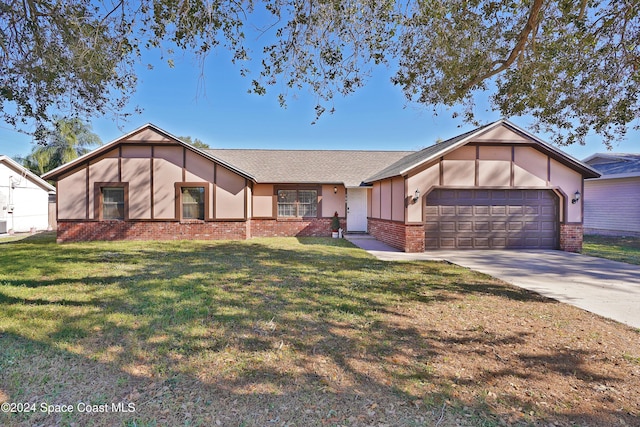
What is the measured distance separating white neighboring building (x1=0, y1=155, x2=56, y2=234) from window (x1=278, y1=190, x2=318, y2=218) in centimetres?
1308

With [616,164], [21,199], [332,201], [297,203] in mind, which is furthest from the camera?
[21,199]

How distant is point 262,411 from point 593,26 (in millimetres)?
9886

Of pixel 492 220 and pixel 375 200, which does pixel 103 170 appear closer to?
pixel 375 200

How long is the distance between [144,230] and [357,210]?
10.7 metres

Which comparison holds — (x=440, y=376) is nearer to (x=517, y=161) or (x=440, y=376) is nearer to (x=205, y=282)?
(x=205, y=282)

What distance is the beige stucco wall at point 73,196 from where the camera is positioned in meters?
13.8

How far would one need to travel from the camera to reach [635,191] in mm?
15797

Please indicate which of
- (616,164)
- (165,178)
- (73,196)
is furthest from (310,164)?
(616,164)

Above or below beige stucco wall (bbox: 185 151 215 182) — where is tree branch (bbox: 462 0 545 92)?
above

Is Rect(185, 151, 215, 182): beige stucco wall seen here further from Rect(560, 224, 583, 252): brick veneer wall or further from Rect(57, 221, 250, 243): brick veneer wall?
Rect(560, 224, 583, 252): brick veneer wall

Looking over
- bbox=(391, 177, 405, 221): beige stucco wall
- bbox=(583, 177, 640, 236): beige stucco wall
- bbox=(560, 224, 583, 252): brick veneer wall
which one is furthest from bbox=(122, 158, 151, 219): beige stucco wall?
bbox=(583, 177, 640, 236): beige stucco wall

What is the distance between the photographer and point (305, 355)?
365 cm

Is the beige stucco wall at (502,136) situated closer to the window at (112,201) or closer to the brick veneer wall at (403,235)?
the brick veneer wall at (403,235)

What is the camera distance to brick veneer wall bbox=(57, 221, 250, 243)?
45.4 ft
